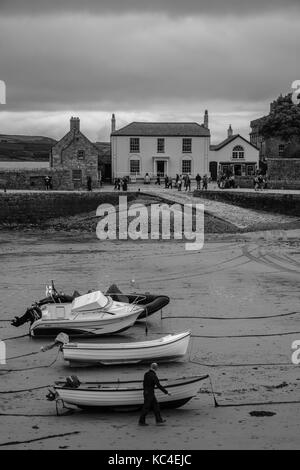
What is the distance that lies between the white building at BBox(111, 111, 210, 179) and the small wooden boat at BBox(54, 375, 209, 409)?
49.3 meters

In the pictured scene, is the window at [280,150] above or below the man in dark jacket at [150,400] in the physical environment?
above

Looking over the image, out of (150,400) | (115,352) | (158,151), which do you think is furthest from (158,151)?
(150,400)

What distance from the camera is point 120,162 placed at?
65000 millimetres

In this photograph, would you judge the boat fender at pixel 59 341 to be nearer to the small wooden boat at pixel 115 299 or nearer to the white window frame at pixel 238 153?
the small wooden boat at pixel 115 299

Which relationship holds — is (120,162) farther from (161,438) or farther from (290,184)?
(161,438)

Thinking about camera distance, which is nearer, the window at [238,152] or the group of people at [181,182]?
the group of people at [181,182]

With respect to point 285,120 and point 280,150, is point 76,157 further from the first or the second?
point 280,150

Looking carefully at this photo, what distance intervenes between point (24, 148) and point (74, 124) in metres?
36.8

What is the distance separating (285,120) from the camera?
2798 inches

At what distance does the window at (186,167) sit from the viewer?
216ft

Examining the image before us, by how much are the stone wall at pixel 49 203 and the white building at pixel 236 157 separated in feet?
59.5

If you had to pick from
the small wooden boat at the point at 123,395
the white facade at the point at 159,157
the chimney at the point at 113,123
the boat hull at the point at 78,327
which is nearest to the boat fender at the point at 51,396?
the small wooden boat at the point at 123,395

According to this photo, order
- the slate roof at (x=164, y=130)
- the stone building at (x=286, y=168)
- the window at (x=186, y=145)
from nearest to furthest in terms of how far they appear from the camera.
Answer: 1. the stone building at (x=286, y=168)
2. the slate roof at (x=164, y=130)
3. the window at (x=186, y=145)
